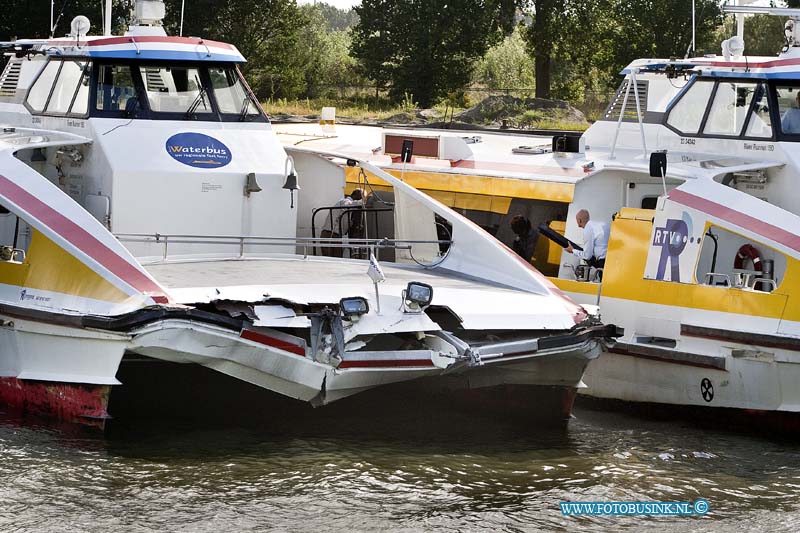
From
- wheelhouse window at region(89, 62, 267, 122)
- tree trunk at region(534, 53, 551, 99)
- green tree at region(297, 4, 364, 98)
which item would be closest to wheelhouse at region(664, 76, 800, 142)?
wheelhouse window at region(89, 62, 267, 122)

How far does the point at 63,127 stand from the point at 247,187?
1.88m

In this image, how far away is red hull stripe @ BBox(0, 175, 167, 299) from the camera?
951cm

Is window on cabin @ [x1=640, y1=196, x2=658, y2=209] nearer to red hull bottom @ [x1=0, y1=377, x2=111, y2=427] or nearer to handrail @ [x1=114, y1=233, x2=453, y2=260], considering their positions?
handrail @ [x1=114, y1=233, x2=453, y2=260]

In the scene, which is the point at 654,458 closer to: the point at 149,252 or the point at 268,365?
the point at 268,365

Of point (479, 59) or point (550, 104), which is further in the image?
point (479, 59)

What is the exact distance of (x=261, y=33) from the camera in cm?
4400

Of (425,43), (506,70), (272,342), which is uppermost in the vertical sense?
(425,43)

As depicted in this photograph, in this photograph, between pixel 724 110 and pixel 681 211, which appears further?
pixel 724 110

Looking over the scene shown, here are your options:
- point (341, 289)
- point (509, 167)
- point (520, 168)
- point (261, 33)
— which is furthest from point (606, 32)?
point (341, 289)

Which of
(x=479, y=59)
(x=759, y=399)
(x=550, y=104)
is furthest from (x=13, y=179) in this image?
(x=479, y=59)

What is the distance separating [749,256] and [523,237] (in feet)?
8.66

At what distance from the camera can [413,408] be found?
11.5 metres

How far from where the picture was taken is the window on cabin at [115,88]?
483 inches

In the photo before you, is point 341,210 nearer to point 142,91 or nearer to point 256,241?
point 256,241
